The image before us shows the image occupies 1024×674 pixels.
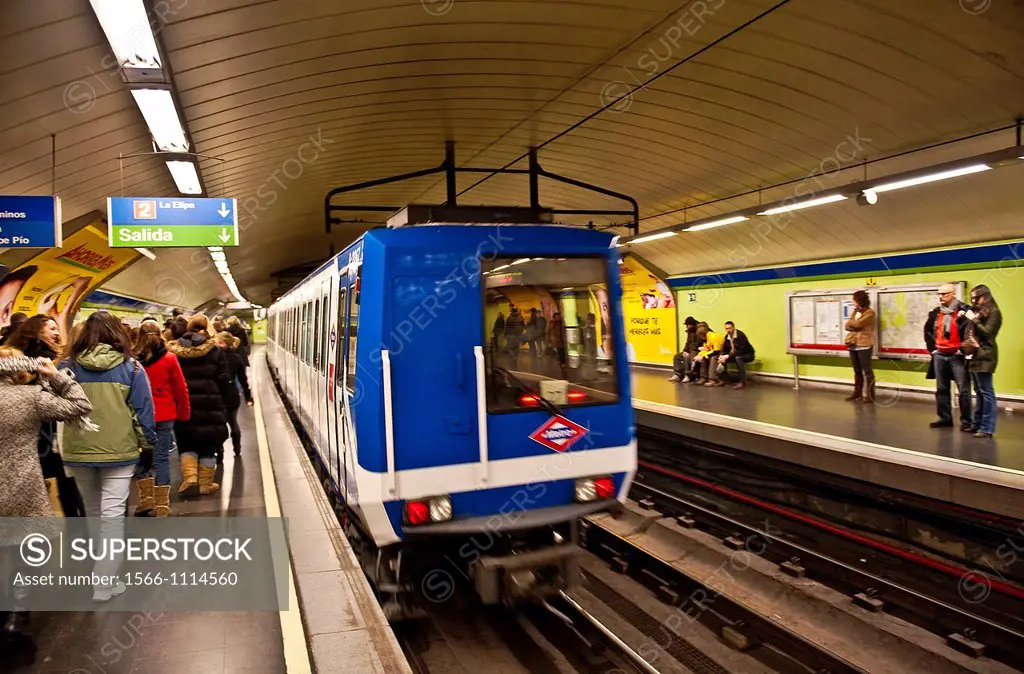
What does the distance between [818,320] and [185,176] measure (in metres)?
10.2

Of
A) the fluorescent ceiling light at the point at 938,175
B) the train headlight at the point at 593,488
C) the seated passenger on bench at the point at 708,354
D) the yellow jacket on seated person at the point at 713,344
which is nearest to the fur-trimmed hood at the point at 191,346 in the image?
the train headlight at the point at 593,488

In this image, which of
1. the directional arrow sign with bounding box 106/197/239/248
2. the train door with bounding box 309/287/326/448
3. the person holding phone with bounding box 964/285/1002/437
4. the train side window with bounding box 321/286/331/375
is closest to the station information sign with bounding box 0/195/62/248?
the directional arrow sign with bounding box 106/197/239/248

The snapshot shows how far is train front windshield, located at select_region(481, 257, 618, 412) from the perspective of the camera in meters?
4.42

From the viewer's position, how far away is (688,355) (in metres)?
14.6

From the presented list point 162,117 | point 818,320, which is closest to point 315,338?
point 162,117

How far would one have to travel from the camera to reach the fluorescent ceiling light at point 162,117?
5.33 meters

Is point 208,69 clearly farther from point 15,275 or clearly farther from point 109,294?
point 109,294

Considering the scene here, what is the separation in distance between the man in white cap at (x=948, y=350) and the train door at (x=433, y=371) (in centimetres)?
579

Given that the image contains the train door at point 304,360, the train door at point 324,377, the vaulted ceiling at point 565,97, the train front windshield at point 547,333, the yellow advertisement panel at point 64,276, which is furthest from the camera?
the yellow advertisement panel at point 64,276

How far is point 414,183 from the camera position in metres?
13.0

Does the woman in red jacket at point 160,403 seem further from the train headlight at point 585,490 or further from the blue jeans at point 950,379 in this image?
the blue jeans at point 950,379

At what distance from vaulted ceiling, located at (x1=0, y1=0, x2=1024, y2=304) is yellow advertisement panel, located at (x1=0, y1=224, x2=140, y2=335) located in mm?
3035

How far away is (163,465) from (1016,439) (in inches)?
340

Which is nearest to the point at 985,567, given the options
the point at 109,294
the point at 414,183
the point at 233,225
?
the point at 233,225
